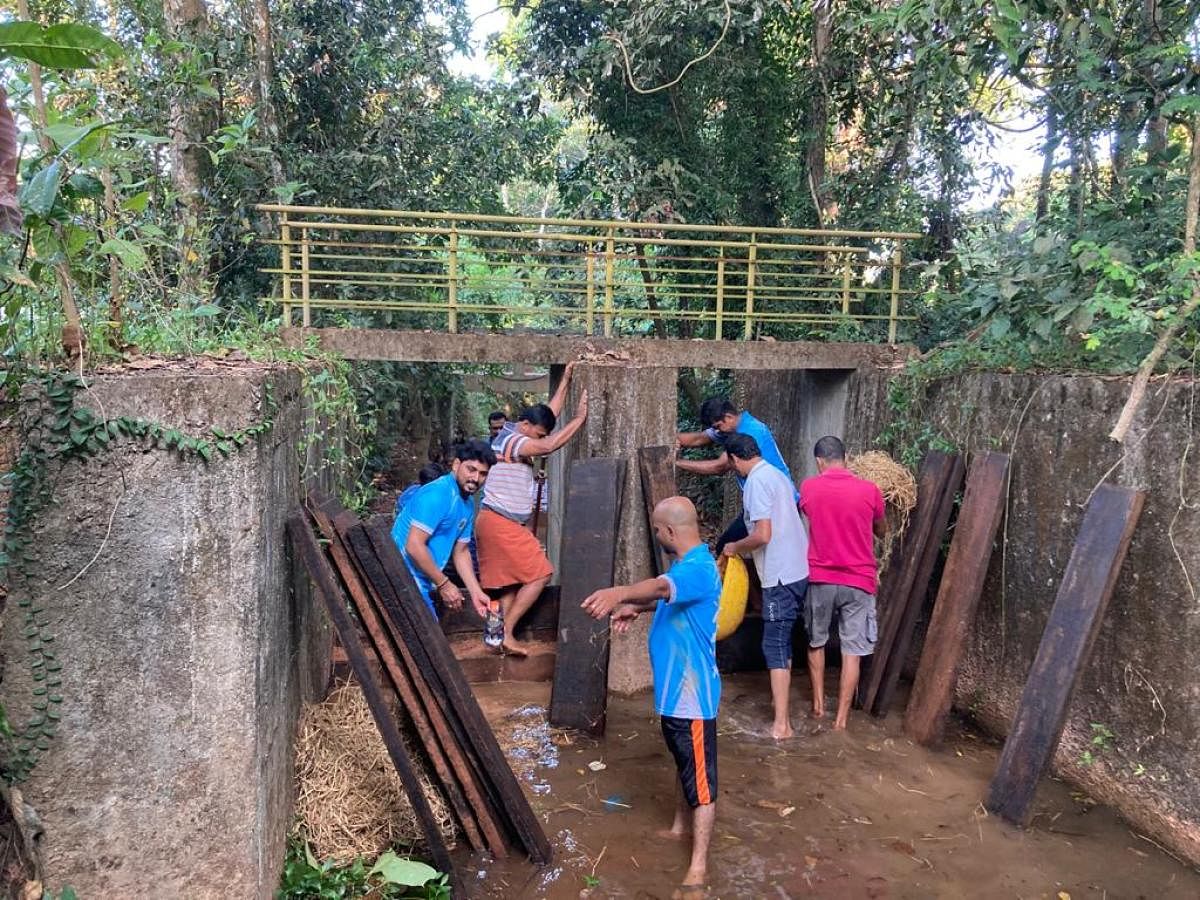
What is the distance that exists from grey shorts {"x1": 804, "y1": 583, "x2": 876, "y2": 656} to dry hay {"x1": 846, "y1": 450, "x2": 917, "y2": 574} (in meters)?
0.70

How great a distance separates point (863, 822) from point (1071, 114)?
18.3 feet

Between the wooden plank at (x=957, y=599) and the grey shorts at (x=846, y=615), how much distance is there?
1.32ft

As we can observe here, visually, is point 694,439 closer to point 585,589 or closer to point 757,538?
point 757,538

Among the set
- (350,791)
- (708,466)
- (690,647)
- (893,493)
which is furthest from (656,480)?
(350,791)

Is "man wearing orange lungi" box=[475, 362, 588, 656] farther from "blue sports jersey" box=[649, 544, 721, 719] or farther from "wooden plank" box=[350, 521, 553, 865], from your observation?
"blue sports jersey" box=[649, 544, 721, 719]

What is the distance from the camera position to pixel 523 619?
20.7 feet

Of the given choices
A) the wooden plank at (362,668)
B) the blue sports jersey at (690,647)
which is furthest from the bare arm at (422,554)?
the blue sports jersey at (690,647)

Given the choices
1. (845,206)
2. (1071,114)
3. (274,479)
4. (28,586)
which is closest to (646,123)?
(845,206)

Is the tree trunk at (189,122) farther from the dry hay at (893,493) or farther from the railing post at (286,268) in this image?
the dry hay at (893,493)

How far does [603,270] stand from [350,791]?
8.02m

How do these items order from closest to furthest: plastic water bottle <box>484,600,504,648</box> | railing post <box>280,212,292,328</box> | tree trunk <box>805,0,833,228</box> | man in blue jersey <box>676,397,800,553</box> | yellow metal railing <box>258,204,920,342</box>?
plastic water bottle <box>484,600,504,648</box> < man in blue jersey <box>676,397,800,553</box> < railing post <box>280,212,292,328</box> < yellow metal railing <box>258,204,920,342</box> < tree trunk <box>805,0,833,228</box>

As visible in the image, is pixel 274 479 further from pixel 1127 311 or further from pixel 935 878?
pixel 1127 311

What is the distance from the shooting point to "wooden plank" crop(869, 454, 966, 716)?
19.4ft

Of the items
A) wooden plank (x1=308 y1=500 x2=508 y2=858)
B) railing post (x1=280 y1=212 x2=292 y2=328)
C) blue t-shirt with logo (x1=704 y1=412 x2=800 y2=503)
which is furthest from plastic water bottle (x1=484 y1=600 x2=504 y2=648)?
railing post (x1=280 y1=212 x2=292 y2=328)
